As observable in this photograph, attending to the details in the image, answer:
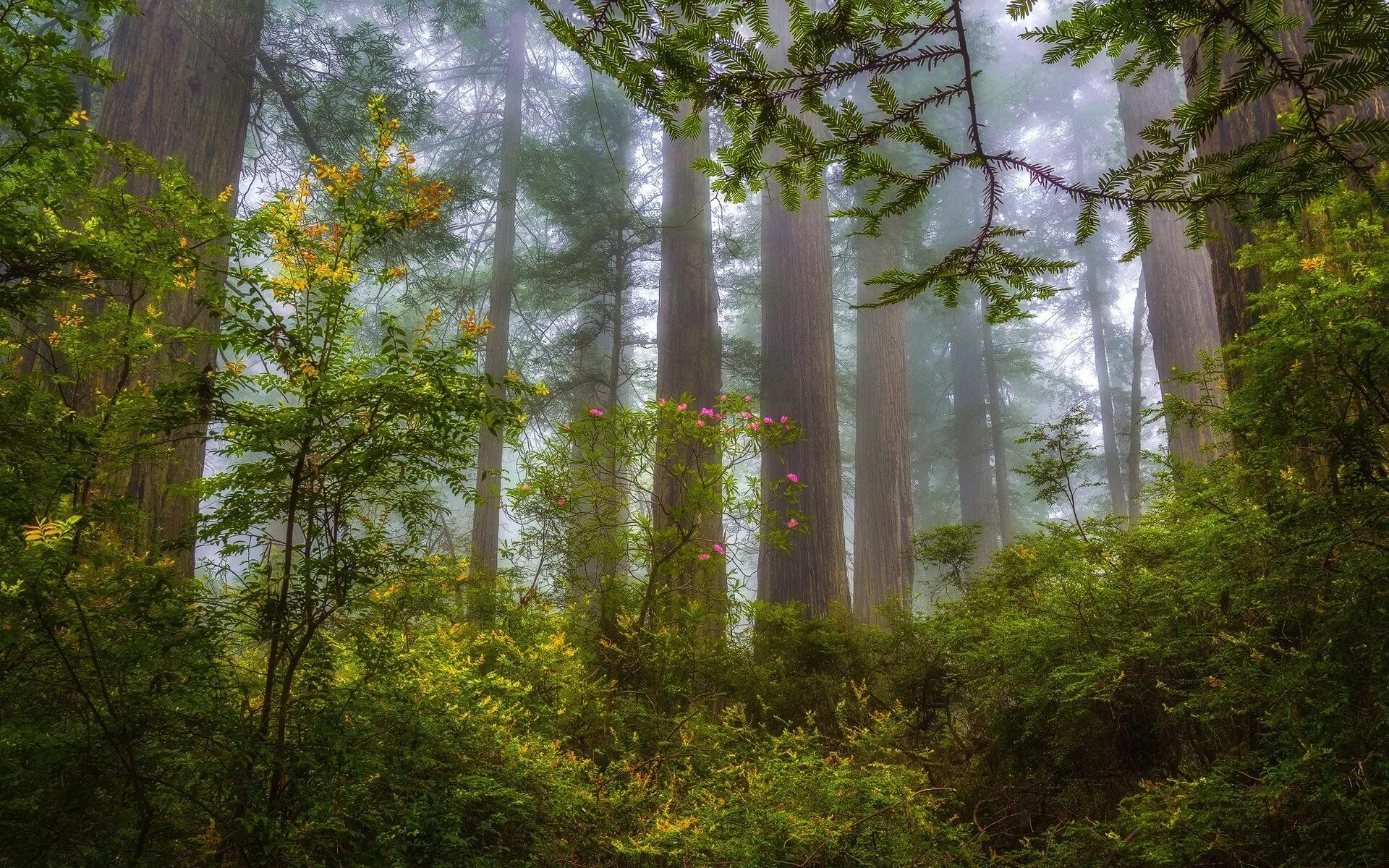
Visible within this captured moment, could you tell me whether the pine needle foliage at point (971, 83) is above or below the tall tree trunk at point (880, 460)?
below

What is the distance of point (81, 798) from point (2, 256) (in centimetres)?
149

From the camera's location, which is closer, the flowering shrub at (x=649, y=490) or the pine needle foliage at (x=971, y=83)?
the pine needle foliage at (x=971, y=83)

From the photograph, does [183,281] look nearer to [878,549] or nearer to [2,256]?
[2,256]

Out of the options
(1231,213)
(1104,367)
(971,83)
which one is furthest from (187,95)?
(1104,367)

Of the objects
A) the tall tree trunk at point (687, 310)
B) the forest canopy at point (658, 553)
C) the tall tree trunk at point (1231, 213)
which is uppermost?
the tall tree trunk at point (687, 310)

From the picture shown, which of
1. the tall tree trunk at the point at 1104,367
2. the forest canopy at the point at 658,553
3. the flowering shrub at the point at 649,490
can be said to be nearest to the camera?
the forest canopy at the point at 658,553

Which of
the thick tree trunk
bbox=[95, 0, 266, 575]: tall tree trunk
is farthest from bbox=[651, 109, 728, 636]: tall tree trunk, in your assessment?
bbox=[95, 0, 266, 575]: tall tree trunk

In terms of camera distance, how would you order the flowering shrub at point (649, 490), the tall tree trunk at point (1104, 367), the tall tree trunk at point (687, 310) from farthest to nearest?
the tall tree trunk at point (1104, 367) < the tall tree trunk at point (687, 310) < the flowering shrub at point (649, 490)

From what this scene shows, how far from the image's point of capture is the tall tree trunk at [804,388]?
26.6ft

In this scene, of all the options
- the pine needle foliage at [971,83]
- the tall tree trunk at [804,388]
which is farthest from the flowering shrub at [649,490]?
the pine needle foliage at [971,83]

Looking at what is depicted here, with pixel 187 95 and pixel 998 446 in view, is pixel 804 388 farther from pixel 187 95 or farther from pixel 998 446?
pixel 998 446

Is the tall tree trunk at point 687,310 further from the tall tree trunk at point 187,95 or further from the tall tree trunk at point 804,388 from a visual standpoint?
the tall tree trunk at point 187,95

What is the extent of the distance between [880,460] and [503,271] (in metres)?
6.79

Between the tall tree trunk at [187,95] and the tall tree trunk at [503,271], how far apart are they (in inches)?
155
